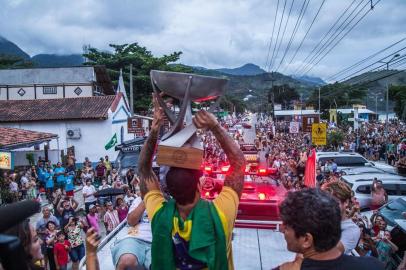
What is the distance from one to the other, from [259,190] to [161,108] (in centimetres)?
538

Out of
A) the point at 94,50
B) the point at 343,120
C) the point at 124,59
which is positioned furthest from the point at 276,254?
the point at 343,120

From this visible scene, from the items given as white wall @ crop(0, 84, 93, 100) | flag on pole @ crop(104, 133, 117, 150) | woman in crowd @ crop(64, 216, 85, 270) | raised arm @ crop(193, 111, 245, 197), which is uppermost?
white wall @ crop(0, 84, 93, 100)

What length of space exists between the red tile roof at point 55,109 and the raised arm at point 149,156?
91.9ft

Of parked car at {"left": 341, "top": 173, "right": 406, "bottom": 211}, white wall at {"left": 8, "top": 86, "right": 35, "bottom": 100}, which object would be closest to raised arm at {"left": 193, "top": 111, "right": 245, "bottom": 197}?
parked car at {"left": 341, "top": 173, "right": 406, "bottom": 211}

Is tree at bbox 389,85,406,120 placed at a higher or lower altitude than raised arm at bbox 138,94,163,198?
higher

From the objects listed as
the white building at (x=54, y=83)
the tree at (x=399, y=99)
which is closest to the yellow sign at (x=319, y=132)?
the white building at (x=54, y=83)

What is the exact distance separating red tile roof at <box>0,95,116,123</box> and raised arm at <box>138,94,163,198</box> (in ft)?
91.9

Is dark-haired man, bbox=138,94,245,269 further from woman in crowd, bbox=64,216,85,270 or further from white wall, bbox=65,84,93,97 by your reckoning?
white wall, bbox=65,84,93,97

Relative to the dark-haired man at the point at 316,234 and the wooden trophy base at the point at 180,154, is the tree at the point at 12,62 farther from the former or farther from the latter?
the dark-haired man at the point at 316,234

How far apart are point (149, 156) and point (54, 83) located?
4765cm

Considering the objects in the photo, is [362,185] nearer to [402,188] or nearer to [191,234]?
[402,188]

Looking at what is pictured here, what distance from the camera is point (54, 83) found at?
47.8 meters

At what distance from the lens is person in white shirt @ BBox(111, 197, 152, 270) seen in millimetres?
3994

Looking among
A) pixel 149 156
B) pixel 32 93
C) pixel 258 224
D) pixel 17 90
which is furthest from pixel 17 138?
pixel 17 90
